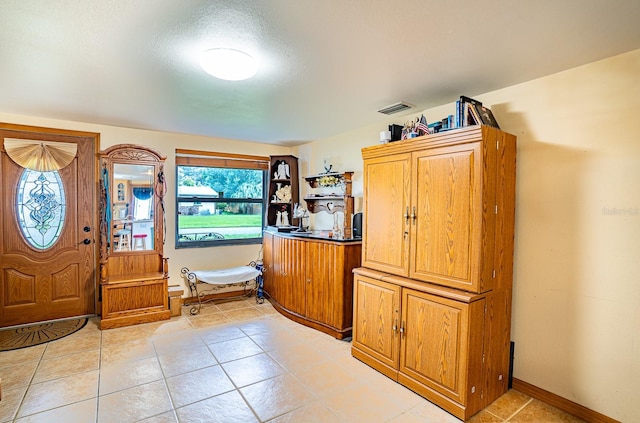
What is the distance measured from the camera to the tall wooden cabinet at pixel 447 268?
7.36 ft

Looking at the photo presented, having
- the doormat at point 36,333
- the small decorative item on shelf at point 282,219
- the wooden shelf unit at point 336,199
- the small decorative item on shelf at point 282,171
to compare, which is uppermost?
the small decorative item on shelf at point 282,171

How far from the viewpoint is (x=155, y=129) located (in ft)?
14.2

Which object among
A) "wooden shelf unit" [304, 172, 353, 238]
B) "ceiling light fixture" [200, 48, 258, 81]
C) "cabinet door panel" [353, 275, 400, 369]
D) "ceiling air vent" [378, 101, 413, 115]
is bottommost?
"cabinet door panel" [353, 275, 400, 369]

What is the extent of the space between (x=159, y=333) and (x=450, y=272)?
3.11 meters

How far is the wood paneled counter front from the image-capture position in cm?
351

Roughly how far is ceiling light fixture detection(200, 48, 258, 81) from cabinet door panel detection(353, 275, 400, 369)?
1.97m

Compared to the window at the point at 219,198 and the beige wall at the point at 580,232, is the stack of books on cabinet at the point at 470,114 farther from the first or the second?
the window at the point at 219,198

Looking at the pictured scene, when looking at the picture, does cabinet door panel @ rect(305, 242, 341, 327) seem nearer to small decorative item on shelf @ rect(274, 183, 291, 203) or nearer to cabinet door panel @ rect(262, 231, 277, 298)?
cabinet door panel @ rect(262, 231, 277, 298)

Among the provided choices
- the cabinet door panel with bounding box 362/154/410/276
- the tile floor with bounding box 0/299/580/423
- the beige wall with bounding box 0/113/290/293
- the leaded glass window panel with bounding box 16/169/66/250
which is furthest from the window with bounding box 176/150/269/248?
the cabinet door panel with bounding box 362/154/410/276

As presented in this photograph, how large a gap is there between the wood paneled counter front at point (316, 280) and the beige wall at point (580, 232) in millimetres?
1560

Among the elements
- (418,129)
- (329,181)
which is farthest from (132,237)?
(418,129)

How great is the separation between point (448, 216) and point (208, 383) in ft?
7.42

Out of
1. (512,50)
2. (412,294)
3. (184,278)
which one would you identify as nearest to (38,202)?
(184,278)

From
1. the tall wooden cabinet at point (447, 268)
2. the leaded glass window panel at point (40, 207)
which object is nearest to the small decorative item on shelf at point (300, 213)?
the tall wooden cabinet at point (447, 268)
